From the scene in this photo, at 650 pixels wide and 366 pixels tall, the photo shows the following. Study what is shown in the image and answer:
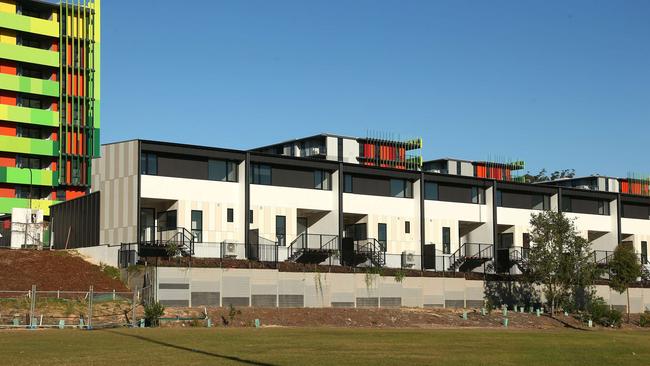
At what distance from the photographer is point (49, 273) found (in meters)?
54.4

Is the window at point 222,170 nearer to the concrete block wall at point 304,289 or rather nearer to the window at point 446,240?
the concrete block wall at point 304,289

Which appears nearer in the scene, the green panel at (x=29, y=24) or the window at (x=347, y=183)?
the window at (x=347, y=183)

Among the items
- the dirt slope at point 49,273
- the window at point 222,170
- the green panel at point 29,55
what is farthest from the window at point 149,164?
the green panel at point 29,55

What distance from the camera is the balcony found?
10788 cm

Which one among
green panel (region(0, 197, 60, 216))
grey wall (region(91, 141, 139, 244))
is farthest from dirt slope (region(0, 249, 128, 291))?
green panel (region(0, 197, 60, 216))

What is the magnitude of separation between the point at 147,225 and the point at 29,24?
60014 mm

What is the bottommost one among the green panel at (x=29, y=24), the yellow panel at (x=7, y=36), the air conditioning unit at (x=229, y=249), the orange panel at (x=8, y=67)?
the air conditioning unit at (x=229, y=249)

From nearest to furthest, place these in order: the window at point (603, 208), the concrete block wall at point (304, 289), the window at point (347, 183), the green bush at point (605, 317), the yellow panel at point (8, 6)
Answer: the concrete block wall at point (304, 289) < the green bush at point (605, 317) < the window at point (347, 183) < the window at point (603, 208) < the yellow panel at point (8, 6)

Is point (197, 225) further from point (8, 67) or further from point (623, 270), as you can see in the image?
point (8, 67)

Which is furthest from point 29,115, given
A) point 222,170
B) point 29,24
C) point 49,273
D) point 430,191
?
point 49,273

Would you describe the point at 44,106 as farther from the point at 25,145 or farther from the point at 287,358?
the point at 287,358

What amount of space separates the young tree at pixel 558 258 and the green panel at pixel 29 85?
70289 millimetres

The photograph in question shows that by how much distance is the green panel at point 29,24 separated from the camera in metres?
109

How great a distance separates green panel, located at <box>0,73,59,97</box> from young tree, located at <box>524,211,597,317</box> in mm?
70289
